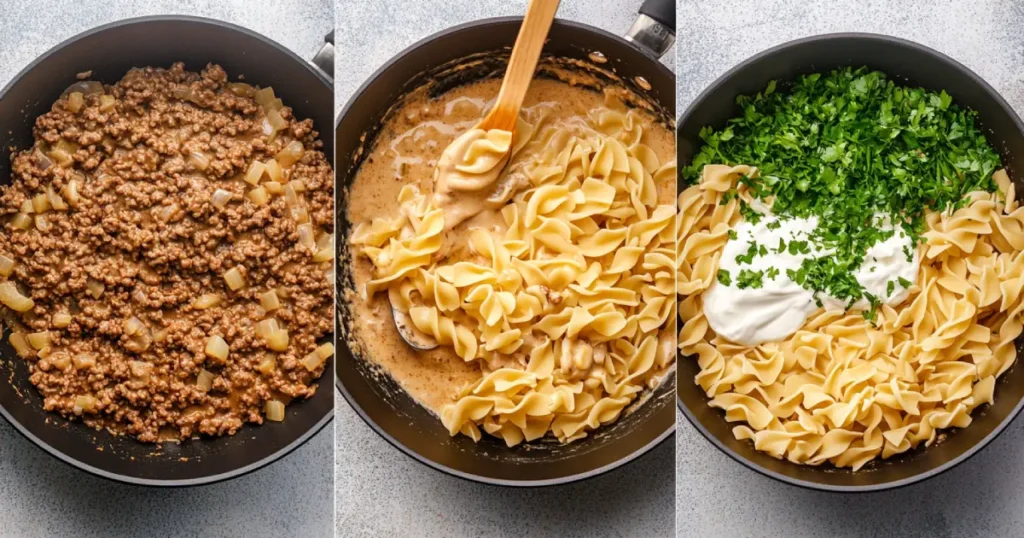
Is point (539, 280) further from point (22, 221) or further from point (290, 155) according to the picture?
point (22, 221)

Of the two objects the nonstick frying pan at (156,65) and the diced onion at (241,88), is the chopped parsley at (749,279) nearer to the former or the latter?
the nonstick frying pan at (156,65)

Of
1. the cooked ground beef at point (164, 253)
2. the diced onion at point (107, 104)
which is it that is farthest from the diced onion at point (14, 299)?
the diced onion at point (107, 104)

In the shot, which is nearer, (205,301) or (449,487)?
(205,301)

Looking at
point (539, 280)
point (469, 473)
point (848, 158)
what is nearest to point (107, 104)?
point (539, 280)

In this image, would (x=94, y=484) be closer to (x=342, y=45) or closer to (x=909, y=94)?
(x=342, y=45)

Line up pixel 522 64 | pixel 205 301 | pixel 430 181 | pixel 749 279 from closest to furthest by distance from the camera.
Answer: pixel 749 279
pixel 205 301
pixel 522 64
pixel 430 181

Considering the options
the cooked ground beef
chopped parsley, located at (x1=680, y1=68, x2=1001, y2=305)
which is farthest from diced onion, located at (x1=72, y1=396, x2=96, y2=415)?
chopped parsley, located at (x1=680, y1=68, x2=1001, y2=305)

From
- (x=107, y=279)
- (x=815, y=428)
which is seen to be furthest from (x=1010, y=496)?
(x=107, y=279)
